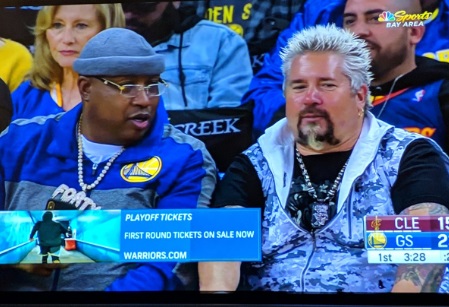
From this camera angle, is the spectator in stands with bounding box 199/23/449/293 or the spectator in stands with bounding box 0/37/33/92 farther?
the spectator in stands with bounding box 0/37/33/92

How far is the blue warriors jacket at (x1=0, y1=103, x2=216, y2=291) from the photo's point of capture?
2943mm

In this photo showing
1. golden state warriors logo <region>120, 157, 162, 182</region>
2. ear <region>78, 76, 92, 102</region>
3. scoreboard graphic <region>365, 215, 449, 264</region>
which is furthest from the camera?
ear <region>78, 76, 92, 102</region>

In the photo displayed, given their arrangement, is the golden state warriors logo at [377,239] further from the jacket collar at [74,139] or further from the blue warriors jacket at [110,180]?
the jacket collar at [74,139]

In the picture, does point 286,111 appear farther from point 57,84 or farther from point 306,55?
point 57,84

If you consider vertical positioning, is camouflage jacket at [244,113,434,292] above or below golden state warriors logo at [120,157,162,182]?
below

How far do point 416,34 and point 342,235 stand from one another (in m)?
0.90

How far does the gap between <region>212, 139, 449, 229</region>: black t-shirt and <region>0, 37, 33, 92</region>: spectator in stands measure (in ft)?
3.35

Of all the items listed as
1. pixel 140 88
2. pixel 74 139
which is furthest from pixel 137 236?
pixel 140 88

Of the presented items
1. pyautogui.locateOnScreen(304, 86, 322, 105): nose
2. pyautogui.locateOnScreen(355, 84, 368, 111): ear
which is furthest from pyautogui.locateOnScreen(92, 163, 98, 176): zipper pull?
pyautogui.locateOnScreen(355, 84, 368, 111): ear

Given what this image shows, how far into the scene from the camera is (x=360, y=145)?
293cm

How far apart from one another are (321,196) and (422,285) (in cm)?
52

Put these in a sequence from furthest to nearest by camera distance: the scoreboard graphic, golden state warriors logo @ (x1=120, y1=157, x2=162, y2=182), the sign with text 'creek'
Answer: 1. golden state warriors logo @ (x1=120, y1=157, x2=162, y2=182)
2. the sign with text 'creek'
3. the scoreboard graphic

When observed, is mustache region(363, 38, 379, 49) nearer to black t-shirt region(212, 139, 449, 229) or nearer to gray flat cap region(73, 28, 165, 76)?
black t-shirt region(212, 139, 449, 229)

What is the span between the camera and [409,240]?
281cm
